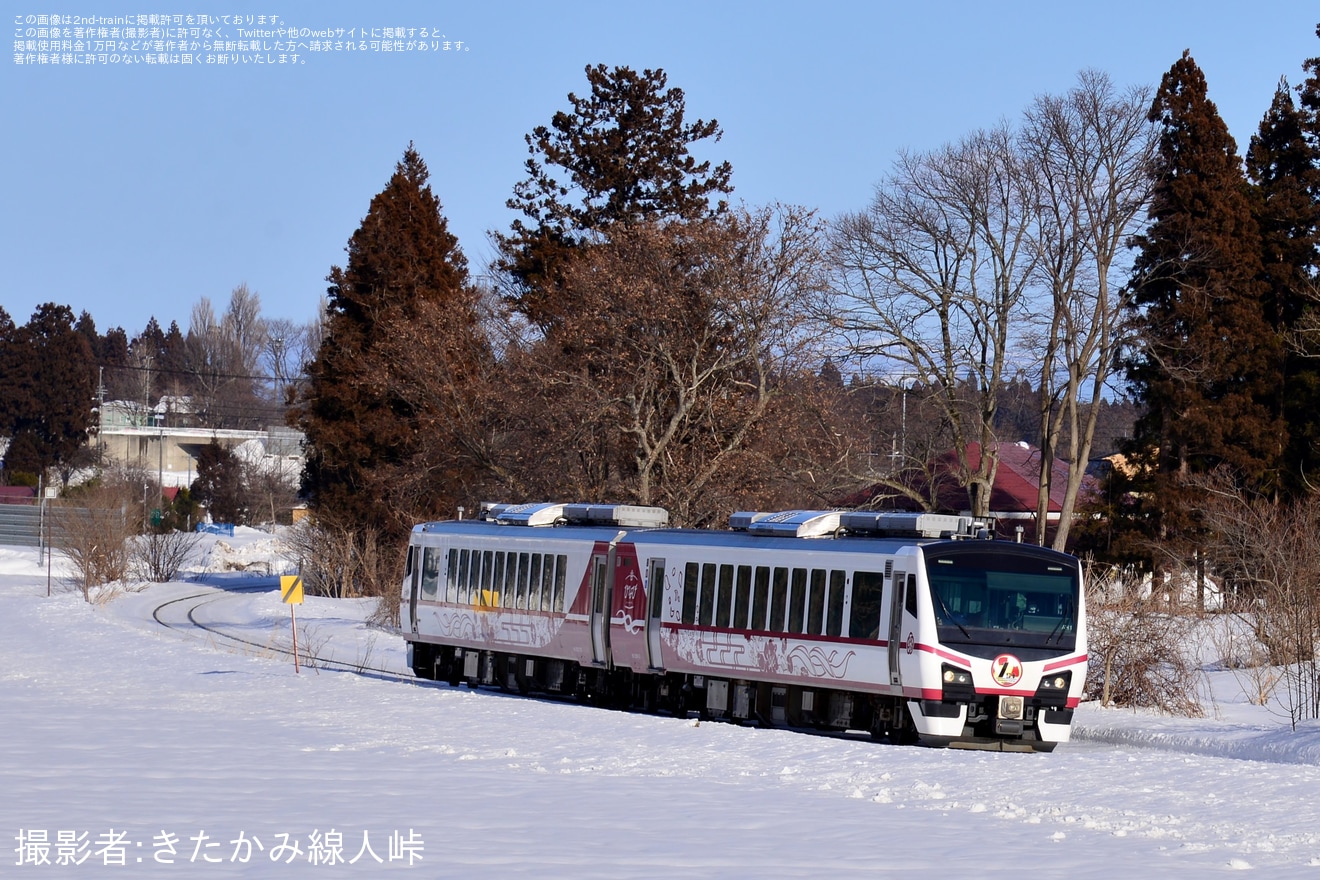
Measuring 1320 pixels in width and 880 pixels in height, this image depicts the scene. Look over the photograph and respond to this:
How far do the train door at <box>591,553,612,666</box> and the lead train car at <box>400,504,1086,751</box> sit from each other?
0.03m

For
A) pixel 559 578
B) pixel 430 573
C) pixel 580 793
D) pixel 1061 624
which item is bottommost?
pixel 580 793

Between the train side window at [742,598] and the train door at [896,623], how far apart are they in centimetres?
301

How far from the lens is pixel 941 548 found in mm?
21281

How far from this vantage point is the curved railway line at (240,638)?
32.2m

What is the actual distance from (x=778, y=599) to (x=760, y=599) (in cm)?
36

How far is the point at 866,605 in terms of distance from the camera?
21.8 meters

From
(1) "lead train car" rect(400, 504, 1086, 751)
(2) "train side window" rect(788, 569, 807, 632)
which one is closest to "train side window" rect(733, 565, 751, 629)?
(1) "lead train car" rect(400, 504, 1086, 751)

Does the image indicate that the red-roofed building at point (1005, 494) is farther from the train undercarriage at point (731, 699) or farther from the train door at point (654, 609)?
the train door at point (654, 609)

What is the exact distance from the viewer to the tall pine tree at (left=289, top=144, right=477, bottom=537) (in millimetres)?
55344

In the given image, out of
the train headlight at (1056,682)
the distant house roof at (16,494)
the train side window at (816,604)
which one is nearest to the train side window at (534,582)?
the train side window at (816,604)

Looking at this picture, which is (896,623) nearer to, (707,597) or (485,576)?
(707,597)

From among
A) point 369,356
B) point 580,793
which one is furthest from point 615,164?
point 580,793

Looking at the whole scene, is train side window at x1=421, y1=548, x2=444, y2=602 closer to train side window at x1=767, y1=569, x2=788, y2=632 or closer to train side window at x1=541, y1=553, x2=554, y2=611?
train side window at x1=541, y1=553, x2=554, y2=611

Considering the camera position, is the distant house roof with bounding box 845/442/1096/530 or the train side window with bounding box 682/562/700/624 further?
the distant house roof with bounding box 845/442/1096/530
